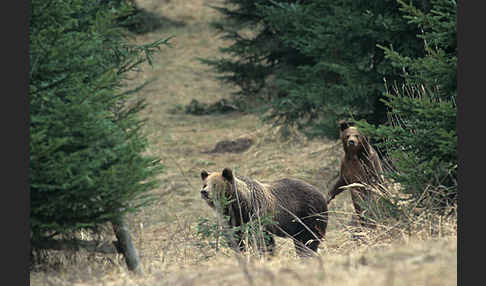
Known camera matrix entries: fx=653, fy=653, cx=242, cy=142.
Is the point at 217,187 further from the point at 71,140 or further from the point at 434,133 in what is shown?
the point at 434,133

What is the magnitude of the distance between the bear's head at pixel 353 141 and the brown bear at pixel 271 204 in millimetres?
1023

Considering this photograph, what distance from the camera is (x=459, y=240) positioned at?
5598 millimetres

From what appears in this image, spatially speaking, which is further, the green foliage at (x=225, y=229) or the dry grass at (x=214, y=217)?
the green foliage at (x=225, y=229)

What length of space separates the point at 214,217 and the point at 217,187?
1.57 feet

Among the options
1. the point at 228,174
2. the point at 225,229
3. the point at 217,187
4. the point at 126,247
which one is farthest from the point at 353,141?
the point at 126,247

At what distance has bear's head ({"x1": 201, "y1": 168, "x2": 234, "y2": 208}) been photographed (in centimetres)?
788

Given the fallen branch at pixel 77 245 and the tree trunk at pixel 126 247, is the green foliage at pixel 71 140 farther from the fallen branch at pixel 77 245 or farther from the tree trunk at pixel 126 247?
the tree trunk at pixel 126 247

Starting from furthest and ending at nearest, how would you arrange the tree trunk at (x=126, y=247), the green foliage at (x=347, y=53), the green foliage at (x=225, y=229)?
the green foliage at (x=347, y=53) → the green foliage at (x=225, y=229) → the tree trunk at (x=126, y=247)

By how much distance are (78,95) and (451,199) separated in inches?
168

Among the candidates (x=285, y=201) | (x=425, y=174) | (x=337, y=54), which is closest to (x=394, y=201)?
(x=425, y=174)

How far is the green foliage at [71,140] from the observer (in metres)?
5.97

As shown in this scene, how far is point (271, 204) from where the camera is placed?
339 inches

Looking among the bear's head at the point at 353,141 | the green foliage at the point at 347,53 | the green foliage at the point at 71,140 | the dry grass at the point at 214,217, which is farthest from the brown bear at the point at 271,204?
the green foliage at the point at 347,53

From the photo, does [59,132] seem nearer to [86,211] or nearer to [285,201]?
[86,211]
